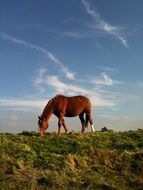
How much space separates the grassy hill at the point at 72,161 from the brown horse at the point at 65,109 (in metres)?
1.91

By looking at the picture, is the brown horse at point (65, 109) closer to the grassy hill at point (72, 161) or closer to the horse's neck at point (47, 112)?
the horse's neck at point (47, 112)

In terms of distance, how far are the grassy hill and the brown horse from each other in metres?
1.91

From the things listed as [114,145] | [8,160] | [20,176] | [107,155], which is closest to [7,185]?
[20,176]

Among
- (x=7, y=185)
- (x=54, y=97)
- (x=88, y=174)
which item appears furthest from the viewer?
(x=54, y=97)

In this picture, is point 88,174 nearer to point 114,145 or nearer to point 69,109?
point 114,145

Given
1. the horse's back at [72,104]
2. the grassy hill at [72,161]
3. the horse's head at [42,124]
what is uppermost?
the horse's back at [72,104]

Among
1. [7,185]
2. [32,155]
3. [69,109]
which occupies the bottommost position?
[7,185]

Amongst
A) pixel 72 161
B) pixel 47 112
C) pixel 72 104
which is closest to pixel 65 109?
pixel 72 104

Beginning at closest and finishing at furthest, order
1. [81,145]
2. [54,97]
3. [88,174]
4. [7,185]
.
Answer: [7,185], [88,174], [81,145], [54,97]

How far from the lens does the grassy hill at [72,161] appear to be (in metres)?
14.3

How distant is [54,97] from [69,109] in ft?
3.85

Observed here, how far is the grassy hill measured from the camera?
14.3 metres

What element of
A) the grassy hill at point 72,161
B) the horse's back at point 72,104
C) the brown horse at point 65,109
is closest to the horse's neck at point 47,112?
the brown horse at point 65,109

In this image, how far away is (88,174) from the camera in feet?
50.8
